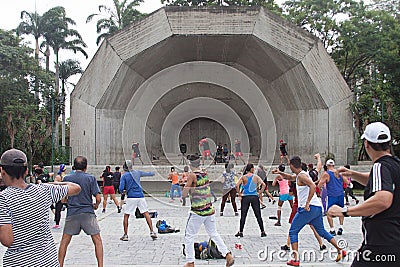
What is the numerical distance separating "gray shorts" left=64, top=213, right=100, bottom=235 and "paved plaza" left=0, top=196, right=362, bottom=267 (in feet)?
2.54

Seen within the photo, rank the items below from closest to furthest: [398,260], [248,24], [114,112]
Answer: [398,260]
[248,24]
[114,112]

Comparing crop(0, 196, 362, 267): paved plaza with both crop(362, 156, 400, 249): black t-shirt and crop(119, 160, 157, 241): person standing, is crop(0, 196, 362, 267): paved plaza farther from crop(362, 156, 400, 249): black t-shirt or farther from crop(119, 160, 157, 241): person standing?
crop(362, 156, 400, 249): black t-shirt

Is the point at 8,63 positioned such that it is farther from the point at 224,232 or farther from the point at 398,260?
the point at 398,260

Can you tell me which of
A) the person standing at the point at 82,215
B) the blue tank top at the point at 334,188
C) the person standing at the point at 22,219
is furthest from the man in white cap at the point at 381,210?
the blue tank top at the point at 334,188

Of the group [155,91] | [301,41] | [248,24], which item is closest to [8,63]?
[155,91]

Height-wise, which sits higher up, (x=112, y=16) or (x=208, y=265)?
(x=112, y=16)

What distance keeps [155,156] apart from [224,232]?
63.9 feet

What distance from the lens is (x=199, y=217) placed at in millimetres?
6492

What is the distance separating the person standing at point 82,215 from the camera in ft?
21.4

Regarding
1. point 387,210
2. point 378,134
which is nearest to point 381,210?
point 387,210

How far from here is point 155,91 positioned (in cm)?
2652

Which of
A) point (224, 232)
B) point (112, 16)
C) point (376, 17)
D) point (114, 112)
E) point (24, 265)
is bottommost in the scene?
point (224, 232)

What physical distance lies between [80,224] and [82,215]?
0.13m

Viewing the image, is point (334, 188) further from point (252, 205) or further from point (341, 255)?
point (341, 255)
